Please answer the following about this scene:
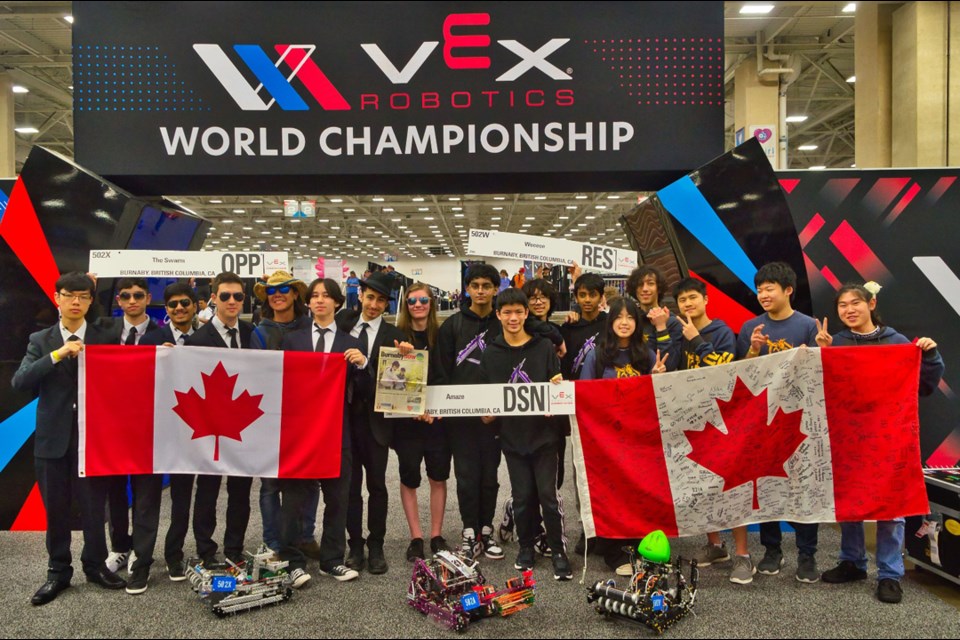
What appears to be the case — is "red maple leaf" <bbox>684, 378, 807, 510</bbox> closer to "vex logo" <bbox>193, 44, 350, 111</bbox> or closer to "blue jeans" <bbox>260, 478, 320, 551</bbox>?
"blue jeans" <bbox>260, 478, 320, 551</bbox>

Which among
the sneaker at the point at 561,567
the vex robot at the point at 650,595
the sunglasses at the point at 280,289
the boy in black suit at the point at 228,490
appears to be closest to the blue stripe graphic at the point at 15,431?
the boy in black suit at the point at 228,490

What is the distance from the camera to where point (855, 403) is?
345 centimetres

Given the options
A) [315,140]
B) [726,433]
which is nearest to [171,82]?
[315,140]

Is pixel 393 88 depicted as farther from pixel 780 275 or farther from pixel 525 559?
pixel 525 559

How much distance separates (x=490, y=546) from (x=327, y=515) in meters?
1.04

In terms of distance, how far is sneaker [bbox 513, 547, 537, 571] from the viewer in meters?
3.65

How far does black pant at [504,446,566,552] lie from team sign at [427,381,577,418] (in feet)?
0.87

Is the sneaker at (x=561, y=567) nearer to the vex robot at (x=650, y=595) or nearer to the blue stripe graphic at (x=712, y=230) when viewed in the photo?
the vex robot at (x=650, y=595)

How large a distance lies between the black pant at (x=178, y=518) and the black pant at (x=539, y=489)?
1.90 metres

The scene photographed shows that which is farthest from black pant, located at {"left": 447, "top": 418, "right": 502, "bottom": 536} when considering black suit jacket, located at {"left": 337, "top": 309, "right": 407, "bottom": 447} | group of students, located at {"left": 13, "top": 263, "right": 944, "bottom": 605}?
black suit jacket, located at {"left": 337, "top": 309, "right": 407, "bottom": 447}

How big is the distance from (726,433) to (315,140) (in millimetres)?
3217

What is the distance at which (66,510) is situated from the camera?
338cm

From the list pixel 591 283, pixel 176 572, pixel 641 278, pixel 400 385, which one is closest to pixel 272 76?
pixel 400 385

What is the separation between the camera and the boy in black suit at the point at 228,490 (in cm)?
363
